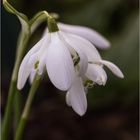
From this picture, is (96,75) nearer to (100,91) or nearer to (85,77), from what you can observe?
(85,77)

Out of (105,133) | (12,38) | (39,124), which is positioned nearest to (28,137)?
(39,124)

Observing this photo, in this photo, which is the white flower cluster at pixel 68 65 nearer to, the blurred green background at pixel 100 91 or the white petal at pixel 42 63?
the white petal at pixel 42 63

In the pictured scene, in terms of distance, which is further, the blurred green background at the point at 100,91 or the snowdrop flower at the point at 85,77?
the blurred green background at the point at 100,91

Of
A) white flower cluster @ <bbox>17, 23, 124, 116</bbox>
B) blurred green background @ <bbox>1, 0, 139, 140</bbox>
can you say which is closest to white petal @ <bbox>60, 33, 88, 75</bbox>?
white flower cluster @ <bbox>17, 23, 124, 116</bbox>

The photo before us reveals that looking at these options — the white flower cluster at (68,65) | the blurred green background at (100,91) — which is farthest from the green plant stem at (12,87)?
the blurred green background at (100,91)

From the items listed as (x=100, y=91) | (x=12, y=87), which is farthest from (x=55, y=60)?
(x=100, y=91)

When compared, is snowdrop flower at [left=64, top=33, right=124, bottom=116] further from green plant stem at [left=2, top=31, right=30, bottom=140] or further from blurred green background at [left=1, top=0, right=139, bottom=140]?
blurred green background at [left=1, top=0, right=139, bottom=140]

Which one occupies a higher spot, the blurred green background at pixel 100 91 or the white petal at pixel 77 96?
the white petal at pixel 77 96
